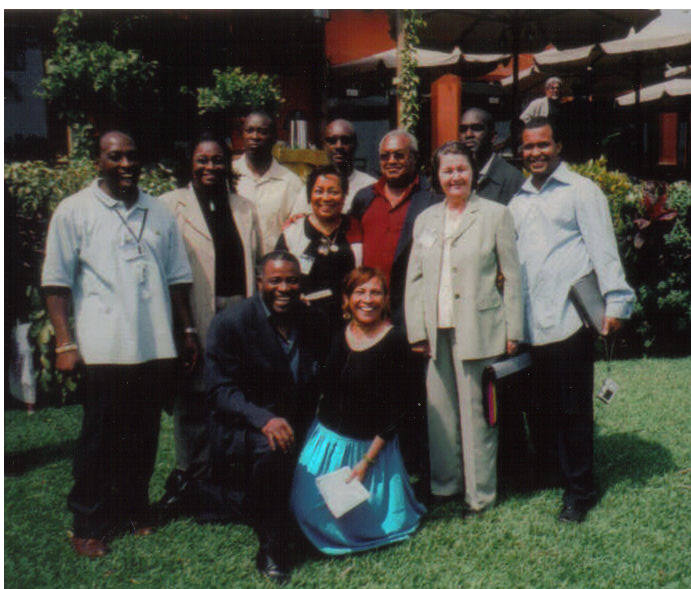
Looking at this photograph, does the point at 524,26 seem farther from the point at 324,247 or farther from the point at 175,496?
the point at 175,496

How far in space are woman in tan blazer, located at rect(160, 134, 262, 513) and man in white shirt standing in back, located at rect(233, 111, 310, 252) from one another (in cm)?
27

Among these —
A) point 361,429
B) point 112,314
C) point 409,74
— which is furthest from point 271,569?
point 409,74

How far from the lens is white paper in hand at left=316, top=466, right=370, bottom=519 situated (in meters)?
3.64

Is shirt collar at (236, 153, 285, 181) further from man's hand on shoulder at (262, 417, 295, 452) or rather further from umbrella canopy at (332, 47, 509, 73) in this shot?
umbrella canopy at (332, 47, 509, 73)

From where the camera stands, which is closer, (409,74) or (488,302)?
(488,302)

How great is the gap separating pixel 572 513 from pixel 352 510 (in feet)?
3.96

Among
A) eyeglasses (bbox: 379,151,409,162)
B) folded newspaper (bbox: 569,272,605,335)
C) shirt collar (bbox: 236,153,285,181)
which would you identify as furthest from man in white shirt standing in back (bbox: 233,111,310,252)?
folded newspaper (bbox: 569,272,605,335)

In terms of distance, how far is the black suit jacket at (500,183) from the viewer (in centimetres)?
449

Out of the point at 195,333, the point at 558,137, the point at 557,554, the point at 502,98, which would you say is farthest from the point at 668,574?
the point at 502,98

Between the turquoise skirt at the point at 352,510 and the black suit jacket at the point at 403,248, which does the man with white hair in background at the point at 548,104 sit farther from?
the turquoise skirt at the point at 352,510

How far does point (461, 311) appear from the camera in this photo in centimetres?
390

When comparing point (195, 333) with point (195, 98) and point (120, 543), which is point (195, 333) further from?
point (195, 98)

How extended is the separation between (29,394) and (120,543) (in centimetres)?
268

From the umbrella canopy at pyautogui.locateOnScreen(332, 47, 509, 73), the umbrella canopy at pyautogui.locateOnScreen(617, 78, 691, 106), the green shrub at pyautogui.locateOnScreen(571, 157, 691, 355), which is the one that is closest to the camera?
the green shrub at pyautogui.locateOnScreen(571, 157, 691, 355)
